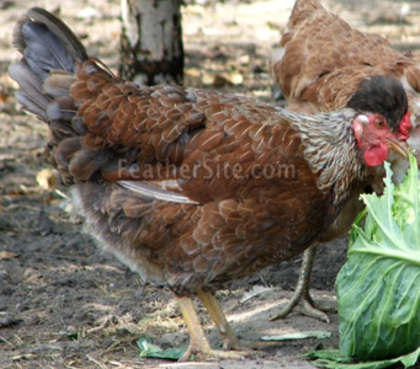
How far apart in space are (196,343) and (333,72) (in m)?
2.10

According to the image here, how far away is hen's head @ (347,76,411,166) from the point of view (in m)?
3.89

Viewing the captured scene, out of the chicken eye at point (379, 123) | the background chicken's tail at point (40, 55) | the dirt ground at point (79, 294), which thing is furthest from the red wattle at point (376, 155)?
the background chicken's tail at point (40, 55)

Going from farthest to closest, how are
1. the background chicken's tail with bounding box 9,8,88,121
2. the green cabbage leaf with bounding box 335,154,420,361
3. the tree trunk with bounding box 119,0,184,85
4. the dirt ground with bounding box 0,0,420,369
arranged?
the tree trunk with bounding box 119,0,184,85 < the background chicken's tail with bounding box 9,8,88,121 < the dirt ground with bounding box 0,0,420,369 < the green cabbage leaf with bounding box 335,154,420,361

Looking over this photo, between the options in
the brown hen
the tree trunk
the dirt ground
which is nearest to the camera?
the brown hen

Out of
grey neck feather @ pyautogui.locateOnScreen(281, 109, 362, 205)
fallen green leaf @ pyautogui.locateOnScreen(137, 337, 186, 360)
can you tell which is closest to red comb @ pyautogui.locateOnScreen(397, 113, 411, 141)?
grey neck feather @ pyautogui.locateOnScreen(281, 109, 362, 205)

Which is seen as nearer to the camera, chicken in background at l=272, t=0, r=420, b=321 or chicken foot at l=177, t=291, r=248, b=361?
chicken foot at l=177, t=291, r=248, b=361

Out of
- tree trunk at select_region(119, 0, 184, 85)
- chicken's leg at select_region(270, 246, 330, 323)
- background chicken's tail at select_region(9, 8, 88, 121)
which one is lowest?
chicken's leg at select_region(270, 246, 330, 323)

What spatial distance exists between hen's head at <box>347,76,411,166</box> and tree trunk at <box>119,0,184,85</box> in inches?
121

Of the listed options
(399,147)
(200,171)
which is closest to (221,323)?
(200,171)

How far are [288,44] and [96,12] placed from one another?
17.9 ft

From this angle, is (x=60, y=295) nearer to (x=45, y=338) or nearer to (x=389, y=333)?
(x=45, y=338)

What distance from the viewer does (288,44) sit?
558 cm

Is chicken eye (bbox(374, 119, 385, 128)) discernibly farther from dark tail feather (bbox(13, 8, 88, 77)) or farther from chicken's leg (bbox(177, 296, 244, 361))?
dark tail feather (bbox(13, 8, 88, 77))

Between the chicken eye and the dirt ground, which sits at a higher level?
the chicken eye
